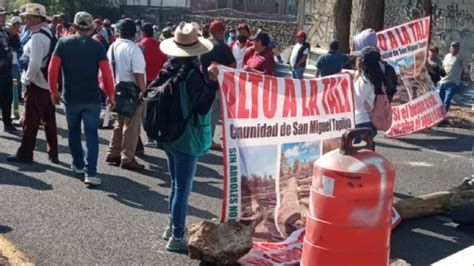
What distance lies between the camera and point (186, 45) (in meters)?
5.48

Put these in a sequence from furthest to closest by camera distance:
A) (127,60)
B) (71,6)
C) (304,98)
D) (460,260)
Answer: (71,6) < (127,60) < (304,98) < (460,260)

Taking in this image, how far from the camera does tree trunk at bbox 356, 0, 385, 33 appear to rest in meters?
15.2

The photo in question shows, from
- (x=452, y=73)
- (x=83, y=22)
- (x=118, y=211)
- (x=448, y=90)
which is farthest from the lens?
(x=448, y=90)

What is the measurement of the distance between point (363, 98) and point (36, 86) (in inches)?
160

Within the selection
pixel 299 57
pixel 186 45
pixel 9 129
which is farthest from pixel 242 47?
pixel 186 45

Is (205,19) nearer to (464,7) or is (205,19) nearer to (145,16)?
(145,16)

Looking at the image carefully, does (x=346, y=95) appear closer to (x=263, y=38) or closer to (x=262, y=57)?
(x=262, y=57)

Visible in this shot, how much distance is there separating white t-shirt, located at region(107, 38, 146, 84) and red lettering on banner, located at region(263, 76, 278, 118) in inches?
120

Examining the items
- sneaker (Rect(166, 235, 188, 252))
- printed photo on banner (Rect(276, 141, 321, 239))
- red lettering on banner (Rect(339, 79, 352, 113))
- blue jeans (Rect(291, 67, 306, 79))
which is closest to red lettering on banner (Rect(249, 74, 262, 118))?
printed photo on banner (Rect(276, 141, 321, 239))

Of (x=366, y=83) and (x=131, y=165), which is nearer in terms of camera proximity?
(x=366, y=83)

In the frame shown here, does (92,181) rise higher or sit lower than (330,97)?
lower

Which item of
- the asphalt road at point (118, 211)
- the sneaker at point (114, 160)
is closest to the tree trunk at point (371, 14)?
the asphalt road at point (118, 211)

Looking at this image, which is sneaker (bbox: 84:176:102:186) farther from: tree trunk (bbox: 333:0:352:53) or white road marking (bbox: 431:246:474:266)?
tree trunk (bbox: 333:0:352:53)

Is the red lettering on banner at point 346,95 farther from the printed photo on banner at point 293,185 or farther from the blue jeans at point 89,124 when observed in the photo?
the blue jeans at point 89,124
